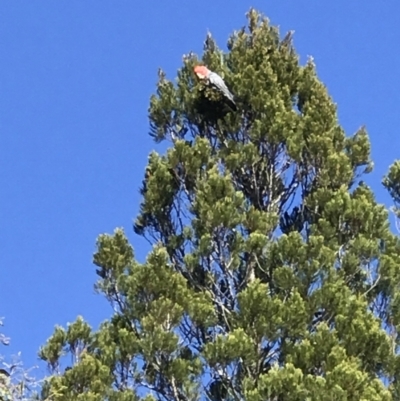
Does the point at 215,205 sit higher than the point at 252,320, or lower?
higher

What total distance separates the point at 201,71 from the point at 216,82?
0.91 feet

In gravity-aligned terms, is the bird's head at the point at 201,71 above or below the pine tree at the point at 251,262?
above

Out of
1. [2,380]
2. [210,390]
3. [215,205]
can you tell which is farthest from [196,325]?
[2,380]

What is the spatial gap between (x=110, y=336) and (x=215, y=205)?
1.53 metres

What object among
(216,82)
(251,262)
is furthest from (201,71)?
(251,262)

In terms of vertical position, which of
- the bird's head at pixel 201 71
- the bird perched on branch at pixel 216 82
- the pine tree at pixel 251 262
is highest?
the bird's head at pixel 201 71

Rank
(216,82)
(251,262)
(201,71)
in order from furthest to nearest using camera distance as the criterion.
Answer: (201,71)
(216,82)
(251,262)

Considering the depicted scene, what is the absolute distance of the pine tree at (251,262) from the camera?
8.44 meters

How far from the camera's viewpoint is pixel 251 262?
9.48 m

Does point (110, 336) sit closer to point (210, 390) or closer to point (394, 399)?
point (210, 390)

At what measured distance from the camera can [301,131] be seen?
407 inches

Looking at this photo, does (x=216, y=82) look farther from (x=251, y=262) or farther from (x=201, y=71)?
(x=251, y=262)

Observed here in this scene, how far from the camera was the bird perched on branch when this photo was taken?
10.8 m

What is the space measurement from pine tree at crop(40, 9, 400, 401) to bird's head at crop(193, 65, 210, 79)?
129 mm
